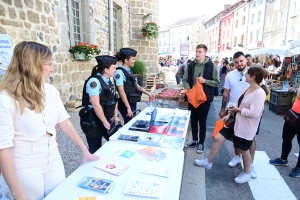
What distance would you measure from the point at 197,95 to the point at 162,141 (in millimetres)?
1593

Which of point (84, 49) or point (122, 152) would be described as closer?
point (122, 152)

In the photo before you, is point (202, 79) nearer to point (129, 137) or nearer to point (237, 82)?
point (237, 82)

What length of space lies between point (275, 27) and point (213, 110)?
18.5 m

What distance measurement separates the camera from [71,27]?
19.6ft

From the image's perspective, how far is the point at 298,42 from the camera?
282 inches

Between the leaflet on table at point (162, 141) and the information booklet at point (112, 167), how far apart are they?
0.47 m

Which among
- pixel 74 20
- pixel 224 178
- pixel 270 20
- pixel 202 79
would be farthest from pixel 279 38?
pixel 224 178

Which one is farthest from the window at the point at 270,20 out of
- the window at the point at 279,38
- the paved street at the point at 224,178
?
the paved street at the point at 224,178

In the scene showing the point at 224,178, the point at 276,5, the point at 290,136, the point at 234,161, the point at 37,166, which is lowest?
the point at 224,178

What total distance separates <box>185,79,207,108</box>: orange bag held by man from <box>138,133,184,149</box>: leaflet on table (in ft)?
4.63

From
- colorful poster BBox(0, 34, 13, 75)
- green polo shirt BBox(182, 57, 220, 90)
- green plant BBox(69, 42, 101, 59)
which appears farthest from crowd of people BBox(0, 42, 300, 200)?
green plant BBox(69, 42, 101, 59)

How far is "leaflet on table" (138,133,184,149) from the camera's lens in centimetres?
206

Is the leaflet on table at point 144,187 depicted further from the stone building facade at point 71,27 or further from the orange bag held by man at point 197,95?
the stone building facade at point 71,27

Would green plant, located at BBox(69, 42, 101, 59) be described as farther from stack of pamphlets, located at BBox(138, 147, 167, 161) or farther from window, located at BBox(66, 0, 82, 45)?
stack of pamphlets, located at BBox(138, 147, 167, 161)
